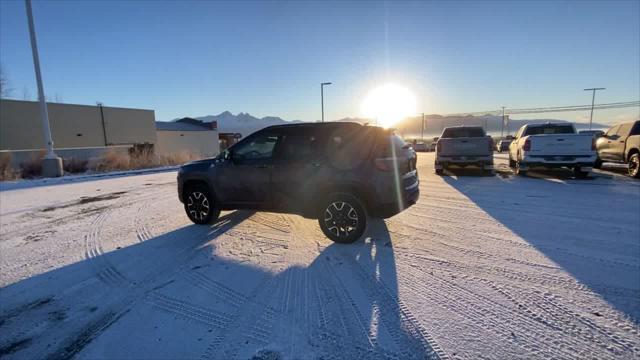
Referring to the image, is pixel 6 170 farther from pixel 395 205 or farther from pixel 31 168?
pixel 395 205

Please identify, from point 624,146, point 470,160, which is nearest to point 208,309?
point 470,160

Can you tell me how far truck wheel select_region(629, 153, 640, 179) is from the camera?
9.88 metres

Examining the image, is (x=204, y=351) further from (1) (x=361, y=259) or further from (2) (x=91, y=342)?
(1) (x=361, y=259)

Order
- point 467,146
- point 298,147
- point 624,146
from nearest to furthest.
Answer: point 298,147 → point 624,146 → point 467,146

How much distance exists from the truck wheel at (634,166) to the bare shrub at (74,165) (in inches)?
973

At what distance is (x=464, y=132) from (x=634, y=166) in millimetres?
5441

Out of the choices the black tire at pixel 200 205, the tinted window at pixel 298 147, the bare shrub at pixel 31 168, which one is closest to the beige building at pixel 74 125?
the bare shrub at pixel 31 168

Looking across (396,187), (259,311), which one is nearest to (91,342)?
(259,311)

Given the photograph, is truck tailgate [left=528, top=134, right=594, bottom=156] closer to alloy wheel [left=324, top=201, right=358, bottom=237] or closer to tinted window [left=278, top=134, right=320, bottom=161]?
alloy wheel [left=324, top=201, right=358, bottom=237]

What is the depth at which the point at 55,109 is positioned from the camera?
2827cm

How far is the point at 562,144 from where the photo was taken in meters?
9.59

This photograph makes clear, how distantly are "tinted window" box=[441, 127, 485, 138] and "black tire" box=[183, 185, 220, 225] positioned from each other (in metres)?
10.2

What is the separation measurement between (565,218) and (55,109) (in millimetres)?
37990

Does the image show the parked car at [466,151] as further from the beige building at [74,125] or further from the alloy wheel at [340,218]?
the beige building at [74,125]
